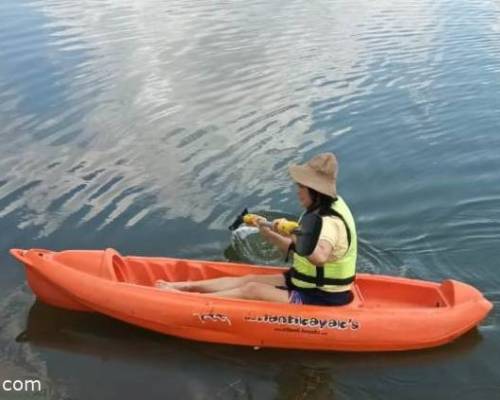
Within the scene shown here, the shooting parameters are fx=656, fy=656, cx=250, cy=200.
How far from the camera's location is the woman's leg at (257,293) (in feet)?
20.4

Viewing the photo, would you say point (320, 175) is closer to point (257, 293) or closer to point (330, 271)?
point (330, 271)

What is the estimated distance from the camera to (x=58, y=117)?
39.1 ft

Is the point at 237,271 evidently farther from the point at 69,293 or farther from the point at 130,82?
the point at 130,82

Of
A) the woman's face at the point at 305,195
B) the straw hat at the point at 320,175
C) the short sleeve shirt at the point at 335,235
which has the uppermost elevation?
the straw hat at the point at 320,175

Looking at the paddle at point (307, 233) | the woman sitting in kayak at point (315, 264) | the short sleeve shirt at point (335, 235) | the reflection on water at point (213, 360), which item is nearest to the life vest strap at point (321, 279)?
the woman sitting in kayak at point (315, 264)

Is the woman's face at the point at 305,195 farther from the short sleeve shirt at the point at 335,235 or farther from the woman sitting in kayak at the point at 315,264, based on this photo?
the short sleeve shirt at the point at 335,235

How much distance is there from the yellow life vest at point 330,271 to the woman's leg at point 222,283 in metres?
0.31

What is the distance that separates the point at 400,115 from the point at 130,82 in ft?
18.6

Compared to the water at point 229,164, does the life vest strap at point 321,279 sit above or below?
above

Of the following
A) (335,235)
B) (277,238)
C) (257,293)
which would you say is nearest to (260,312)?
(257,293)

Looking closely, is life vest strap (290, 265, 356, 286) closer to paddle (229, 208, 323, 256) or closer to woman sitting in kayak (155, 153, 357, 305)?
woman sitting in kayak (155, 153, 357, 305)

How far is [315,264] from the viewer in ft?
19.3

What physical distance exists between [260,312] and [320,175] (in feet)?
4.66

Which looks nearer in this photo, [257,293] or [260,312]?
[260,312]
